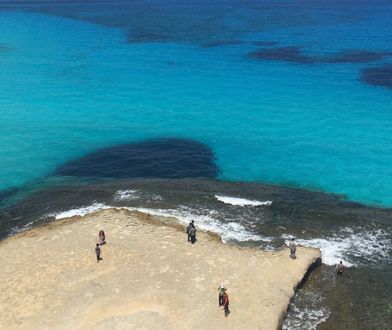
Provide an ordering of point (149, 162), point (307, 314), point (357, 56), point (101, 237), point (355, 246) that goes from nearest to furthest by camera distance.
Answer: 1. point (307, 314)
2. point (101, 237)
3. point (355, 246)
4. point (149, 162)
5. point (357, 56)

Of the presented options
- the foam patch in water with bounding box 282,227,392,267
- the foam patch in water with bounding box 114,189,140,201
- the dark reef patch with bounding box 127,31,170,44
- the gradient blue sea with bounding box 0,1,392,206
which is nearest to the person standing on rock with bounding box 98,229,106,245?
the foam patch in water with bounding box 114,189,140,201

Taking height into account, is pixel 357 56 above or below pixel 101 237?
above

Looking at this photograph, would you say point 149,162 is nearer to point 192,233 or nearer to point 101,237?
point 101,237

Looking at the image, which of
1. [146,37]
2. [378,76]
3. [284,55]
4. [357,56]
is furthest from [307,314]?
[146,37]

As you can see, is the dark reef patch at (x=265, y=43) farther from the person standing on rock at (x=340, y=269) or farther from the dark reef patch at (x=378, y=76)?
the person standing on rock at (x=340, y=269)

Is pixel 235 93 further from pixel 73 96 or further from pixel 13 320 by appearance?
pixel 13 320

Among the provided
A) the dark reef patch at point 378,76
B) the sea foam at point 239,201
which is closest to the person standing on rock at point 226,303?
the sea foam at point 239,201

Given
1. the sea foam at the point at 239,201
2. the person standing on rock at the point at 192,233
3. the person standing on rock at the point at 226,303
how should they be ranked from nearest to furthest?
the person standing on rock at the point at 226,303 → the person standing on rock at the point at 192,233 → the sea foam at the point at 239,201
